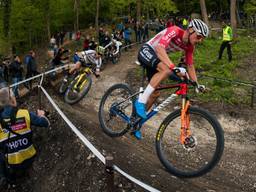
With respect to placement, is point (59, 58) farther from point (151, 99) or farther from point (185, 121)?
point (185, 121)

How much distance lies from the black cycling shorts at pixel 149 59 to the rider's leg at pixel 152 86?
0.45ft

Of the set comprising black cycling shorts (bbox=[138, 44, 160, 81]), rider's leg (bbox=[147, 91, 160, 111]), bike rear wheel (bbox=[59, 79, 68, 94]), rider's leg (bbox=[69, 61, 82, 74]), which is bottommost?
bike rear wheel (bbox=[59, 79, 68, 94])

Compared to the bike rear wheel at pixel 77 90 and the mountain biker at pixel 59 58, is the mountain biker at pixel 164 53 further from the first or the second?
the mountain biker at pixel 59 58

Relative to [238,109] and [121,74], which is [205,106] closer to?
[238,109]

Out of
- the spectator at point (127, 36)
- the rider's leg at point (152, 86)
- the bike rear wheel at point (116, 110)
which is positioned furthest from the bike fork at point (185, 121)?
the spectator at point (127, 36)

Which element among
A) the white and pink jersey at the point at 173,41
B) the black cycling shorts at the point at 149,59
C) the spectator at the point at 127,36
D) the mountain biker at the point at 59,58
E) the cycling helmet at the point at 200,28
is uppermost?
the cycling helmet at the point at 200,28

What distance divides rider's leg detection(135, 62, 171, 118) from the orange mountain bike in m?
0.18

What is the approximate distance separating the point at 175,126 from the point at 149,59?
4.65 feet

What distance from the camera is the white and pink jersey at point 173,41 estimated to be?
6023 mm

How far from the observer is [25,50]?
5603 cm

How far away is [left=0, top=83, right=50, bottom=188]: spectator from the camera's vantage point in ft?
20.2

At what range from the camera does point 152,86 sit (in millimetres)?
6250

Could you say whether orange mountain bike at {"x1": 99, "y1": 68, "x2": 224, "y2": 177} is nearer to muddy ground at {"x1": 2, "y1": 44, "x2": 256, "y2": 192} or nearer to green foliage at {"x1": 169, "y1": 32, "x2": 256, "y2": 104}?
muddy ground at {"x1": 2, "y1": 44, "x2": 256, "y2": 192}

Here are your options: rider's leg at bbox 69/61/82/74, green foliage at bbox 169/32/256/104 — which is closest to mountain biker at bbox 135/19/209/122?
green foliage at bbox 169/32/256/104
